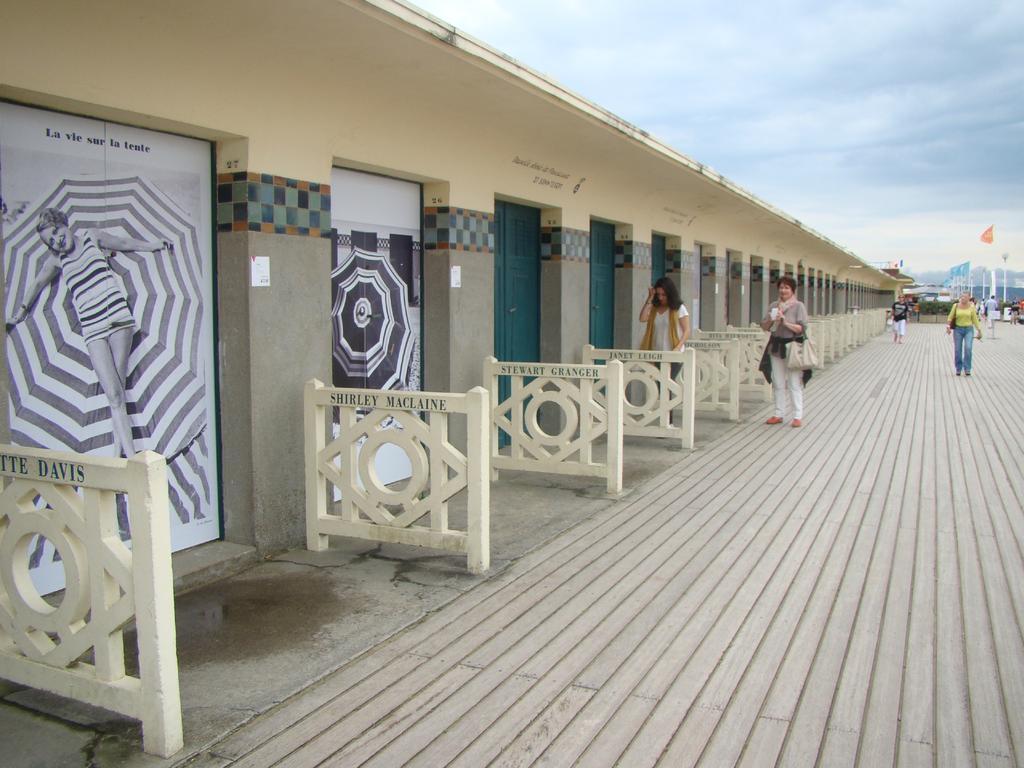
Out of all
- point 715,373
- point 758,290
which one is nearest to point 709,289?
point 715,373

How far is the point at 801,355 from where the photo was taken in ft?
30.4

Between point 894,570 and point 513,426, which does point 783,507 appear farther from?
point 513,426

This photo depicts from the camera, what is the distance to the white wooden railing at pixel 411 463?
434 centimetres

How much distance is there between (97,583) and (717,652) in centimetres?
232

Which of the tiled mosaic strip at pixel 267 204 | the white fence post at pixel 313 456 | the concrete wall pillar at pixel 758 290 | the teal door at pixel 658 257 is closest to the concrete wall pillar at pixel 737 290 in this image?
the concrete wall pillar at pixel 758 290

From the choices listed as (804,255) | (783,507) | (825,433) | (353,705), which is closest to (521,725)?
(353,705)

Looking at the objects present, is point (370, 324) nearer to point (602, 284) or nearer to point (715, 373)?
point (602, 284)

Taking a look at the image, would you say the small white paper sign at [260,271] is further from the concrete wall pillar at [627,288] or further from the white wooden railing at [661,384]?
the concrete wall pillar at [627,288]

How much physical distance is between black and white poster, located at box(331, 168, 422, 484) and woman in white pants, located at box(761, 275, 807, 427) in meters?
4.12

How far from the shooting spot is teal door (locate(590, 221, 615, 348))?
9.86m

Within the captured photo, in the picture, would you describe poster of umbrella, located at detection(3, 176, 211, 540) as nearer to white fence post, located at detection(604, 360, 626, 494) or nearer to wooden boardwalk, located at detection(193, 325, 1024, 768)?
wooden boardwalk, located at detection(193, 325, 1024, 768)

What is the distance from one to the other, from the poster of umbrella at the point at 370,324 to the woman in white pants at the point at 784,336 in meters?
4.26

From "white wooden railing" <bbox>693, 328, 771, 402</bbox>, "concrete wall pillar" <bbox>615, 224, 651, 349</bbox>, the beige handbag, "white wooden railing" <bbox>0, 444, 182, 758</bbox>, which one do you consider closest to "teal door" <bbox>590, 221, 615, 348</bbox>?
"concrete wall pillar" <bbox>615, 224, 651, 349</bbox>

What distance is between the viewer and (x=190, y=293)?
472 cm
